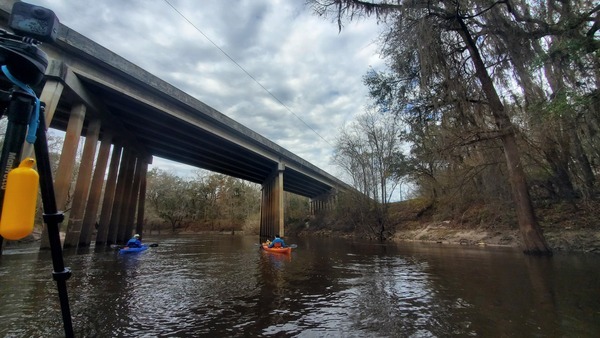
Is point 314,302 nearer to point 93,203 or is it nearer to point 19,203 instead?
point 19,203

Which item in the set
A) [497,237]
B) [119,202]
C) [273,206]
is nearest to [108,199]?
[119,202]

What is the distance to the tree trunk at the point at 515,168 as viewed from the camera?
514 inches

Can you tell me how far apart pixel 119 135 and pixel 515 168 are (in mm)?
26260

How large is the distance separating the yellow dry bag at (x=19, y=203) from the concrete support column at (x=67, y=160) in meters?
16.7

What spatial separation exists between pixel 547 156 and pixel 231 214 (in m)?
53.6

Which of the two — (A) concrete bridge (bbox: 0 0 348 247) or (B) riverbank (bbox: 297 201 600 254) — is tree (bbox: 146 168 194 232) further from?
(B) riverbank (bbox: 297 201 600 254)

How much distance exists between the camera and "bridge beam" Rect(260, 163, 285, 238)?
35.5 meters

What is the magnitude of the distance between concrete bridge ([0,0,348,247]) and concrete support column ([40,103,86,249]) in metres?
0.04

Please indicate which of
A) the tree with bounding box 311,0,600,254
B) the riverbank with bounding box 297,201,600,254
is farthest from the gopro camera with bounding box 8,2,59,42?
the riverbank with bounding box 297,201,600,254

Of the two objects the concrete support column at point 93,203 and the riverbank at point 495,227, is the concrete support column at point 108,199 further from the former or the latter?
the riverbank at point 495,227

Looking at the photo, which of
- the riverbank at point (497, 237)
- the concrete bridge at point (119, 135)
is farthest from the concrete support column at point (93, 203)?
the riverbank at point (497, 237)

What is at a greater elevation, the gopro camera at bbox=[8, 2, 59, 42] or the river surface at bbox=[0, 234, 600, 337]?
the gopro camera at bbox=[8, 2, 59, 42]

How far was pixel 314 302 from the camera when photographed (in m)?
6.55

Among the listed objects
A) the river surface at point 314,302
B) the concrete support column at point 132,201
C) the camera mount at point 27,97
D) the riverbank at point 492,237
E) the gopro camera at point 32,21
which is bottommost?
the river surface at point 314,302
